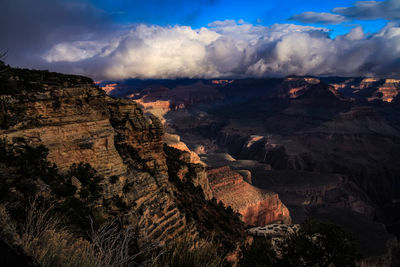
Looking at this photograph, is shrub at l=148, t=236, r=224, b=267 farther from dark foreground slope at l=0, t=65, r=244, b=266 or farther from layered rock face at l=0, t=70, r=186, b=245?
layered rock face at l=0, t=70, r=186, b=245

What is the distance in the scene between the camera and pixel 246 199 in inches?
2512

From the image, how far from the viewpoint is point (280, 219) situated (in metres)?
66.8

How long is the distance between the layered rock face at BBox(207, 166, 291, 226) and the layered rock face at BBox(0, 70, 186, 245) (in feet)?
145

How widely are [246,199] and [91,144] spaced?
55.9 m

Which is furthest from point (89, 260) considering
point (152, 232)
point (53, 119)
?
point (53, 119)

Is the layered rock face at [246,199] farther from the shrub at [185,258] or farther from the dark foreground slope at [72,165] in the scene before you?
the shrub at [185,258]

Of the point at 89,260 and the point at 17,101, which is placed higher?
the point at 17,101

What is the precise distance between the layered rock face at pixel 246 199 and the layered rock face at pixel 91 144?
44.2 meters

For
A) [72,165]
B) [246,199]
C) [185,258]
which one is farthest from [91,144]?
[246,199]

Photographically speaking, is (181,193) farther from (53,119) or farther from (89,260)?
(89,260)

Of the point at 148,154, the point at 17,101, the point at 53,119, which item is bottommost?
the point at 148,154

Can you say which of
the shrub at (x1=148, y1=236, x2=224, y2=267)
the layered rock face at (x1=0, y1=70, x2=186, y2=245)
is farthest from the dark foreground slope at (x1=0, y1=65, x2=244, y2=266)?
the shrub at (x1=148, y1=236, x2=224, y2=267)

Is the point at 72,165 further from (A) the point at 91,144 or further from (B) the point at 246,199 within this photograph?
(B) the point at 246,199

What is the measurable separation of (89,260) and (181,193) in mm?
18881
